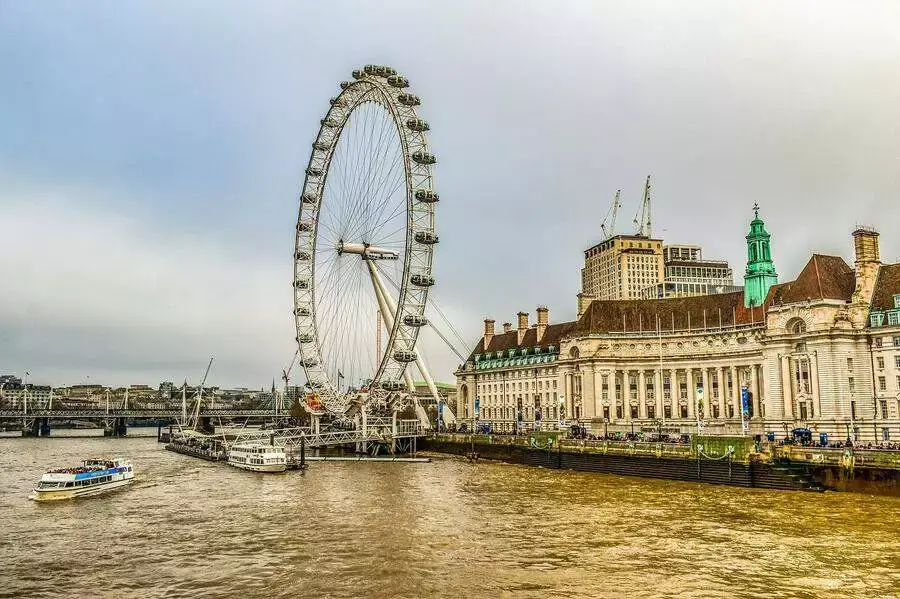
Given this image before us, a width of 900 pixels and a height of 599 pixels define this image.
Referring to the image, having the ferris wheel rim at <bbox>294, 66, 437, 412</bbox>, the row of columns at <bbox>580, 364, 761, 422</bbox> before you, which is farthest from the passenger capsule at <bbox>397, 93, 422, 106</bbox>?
the row of columns at <bbox>580, 364, 761, 422</bbox>

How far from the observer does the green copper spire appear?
9869 cm

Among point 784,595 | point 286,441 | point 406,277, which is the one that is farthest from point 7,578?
point 286,441

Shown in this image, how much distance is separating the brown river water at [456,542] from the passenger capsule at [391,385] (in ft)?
83.6

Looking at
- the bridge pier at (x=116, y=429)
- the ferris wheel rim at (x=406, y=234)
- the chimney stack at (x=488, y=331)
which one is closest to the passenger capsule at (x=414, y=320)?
the ferris wheel rim at (x=406, y=234)

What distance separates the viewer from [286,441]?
98.1 meters

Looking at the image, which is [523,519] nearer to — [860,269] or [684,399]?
[860,269]

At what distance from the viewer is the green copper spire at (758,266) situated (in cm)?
9869

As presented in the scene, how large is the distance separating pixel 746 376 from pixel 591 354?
19.4 metres

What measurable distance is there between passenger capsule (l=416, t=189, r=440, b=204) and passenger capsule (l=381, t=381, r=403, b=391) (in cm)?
2024

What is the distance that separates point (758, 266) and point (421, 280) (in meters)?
45.9

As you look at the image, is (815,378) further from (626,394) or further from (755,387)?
(626,394)

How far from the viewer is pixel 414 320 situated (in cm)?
8344

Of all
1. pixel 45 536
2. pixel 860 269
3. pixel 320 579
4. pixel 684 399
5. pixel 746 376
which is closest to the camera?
pixel 320 579

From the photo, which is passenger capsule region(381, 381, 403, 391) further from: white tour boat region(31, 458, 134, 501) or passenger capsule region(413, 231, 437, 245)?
white tour boat region(31, 458, 134, 501)
